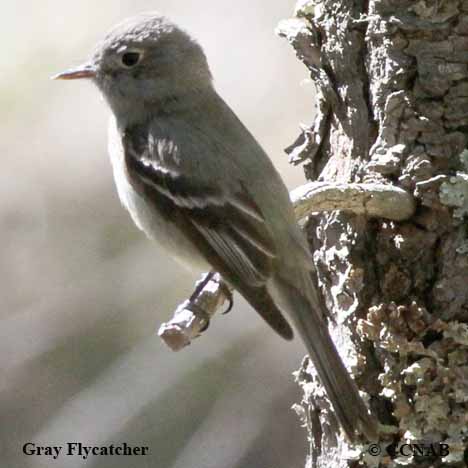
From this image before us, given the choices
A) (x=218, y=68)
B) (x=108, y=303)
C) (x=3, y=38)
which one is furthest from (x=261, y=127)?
(x=3, y=38)

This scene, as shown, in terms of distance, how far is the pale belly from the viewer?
482 centimetres

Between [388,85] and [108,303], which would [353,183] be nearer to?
[388,85]

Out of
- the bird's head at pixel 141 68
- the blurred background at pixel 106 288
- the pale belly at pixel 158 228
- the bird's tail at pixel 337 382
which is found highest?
the bird's head at pixel 141 68

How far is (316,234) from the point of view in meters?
4.64

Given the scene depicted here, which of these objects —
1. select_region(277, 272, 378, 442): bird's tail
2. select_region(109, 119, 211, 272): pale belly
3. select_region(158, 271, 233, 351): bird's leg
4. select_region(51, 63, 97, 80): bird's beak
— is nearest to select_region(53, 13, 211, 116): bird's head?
select_region(51, 63, 97, 80): bird's beak

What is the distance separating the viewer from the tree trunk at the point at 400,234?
3.97 metres

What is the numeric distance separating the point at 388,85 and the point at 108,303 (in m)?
3.36

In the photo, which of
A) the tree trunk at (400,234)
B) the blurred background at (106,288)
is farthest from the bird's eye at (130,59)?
the blurred background at (106,288)

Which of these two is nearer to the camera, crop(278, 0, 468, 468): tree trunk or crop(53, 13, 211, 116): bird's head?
crop(278, 0, 468, 468): tree trunk

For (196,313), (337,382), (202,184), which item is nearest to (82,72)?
(202,184)

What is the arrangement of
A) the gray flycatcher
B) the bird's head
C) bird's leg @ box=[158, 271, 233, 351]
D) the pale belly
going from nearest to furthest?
bird's leg @ box=[158, 271, 233, 351]
the gray flycatcher
the pale belly
the bird's head

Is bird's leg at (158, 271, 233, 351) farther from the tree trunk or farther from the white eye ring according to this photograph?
the white eye ring

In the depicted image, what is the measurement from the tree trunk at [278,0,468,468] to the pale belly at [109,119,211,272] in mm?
616

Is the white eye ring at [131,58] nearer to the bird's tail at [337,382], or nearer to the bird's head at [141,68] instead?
the bird's head at [141,68]
